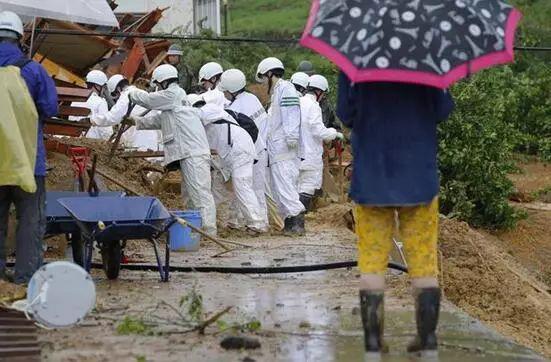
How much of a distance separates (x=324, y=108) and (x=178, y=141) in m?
6.23

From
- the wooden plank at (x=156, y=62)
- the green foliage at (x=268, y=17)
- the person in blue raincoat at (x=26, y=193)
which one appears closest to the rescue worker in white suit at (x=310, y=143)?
the wooden plank at (x=156, y=62)

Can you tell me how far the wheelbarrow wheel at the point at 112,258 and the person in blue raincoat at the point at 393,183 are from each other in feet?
12.4

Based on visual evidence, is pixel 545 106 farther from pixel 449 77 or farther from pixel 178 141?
pixel 449 77

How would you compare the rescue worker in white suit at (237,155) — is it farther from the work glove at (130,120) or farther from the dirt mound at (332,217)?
the dirt mound at (332,217)

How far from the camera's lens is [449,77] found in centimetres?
727

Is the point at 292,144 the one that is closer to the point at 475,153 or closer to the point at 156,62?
the point at 475,153

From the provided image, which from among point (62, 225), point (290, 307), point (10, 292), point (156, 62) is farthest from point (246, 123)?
point (156, 62)

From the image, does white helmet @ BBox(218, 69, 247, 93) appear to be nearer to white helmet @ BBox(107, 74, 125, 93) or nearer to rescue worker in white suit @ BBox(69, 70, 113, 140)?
rescue worker in white suit @ BBox(69, 70, 113, 140)

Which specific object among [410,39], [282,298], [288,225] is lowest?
[288,225]

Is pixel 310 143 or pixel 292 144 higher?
pixel 292 144

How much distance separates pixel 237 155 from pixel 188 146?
40.4 inches

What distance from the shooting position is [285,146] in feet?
53.6

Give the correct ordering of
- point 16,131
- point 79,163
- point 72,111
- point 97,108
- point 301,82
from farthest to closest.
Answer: point 301,82 < point 97,108 < point 72,111 < point 79,163 < point 16,131

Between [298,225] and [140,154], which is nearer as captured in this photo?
[298,225]
